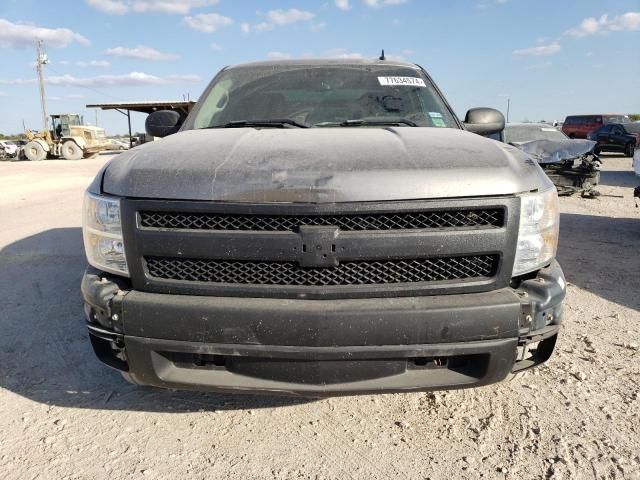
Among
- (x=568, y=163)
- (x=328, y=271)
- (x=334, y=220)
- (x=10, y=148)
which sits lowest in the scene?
(x=10, y=148)

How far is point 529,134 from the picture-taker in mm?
12023

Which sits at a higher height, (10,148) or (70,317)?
(70,317)

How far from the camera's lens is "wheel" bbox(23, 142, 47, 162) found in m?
28.1

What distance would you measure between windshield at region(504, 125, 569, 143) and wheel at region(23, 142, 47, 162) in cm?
2605

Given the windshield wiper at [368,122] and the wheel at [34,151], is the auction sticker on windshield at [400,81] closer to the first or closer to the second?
the windshield wiper at [368,122]

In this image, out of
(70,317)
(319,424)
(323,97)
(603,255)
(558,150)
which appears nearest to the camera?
(319,424)

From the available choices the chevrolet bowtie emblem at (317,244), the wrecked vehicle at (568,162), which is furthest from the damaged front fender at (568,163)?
the chevrolet bowtie emblem at (317,244)

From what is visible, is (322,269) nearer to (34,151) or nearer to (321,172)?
(321,172)

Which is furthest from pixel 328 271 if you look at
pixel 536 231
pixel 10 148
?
pixel 10 148

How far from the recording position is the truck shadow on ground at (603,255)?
464 cm

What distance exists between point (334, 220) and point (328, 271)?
0.72 feet

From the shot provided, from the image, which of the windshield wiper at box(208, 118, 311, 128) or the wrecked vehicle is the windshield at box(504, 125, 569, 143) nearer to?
the wrecked vehicle

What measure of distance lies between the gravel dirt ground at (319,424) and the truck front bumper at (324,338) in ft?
1.31

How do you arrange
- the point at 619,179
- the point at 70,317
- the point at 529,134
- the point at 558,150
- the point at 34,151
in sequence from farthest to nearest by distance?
the point at 34,151
the point at 619,179
the point at 529,134
the point at 558,150
the point at 70,317
